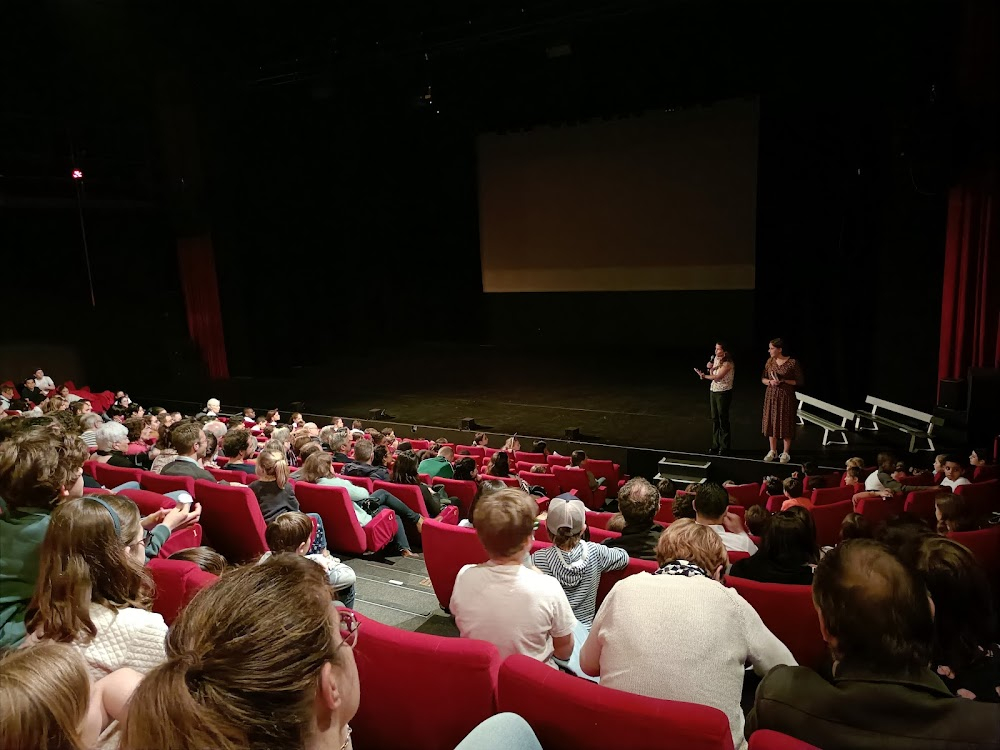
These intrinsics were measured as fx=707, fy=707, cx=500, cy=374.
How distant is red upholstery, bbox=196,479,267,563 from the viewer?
3953 millimetres

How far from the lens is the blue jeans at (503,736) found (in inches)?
60.6

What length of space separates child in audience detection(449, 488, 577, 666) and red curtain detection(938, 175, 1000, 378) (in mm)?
7731

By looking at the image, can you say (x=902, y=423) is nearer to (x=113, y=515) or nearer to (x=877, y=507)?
(x=877, y=507)

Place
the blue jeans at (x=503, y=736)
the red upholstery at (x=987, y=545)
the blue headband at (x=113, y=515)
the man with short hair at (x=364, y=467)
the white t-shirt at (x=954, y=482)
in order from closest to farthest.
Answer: the blue jeans at (x=503, y=736)
the blue headband at (x=113, y=515)
the red upholstery at (x=987, y=545)
the white t-shirt at (x=954, y=482)
the man with short hair at (x=364, y=467)

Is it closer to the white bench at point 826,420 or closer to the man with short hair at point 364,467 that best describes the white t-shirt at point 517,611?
the man with short hair at point 364,467

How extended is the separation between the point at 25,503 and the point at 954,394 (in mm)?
9026

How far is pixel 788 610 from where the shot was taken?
2693mm

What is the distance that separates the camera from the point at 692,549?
2.29 metres

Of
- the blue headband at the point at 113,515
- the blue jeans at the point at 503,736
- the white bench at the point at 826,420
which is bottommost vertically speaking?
the white bench at the point at 826,420

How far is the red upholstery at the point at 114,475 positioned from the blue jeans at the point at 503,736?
369cm

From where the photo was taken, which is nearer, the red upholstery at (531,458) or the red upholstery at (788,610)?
the red upholstery at (788,610)

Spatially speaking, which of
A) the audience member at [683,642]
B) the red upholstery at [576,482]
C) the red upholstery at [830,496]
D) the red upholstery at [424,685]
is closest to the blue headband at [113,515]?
the red upholstery at [424,685]

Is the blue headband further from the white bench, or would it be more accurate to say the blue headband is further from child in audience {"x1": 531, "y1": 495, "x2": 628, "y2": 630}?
the white bench

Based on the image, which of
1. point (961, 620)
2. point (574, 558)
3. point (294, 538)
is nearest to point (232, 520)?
point (294, 538)
